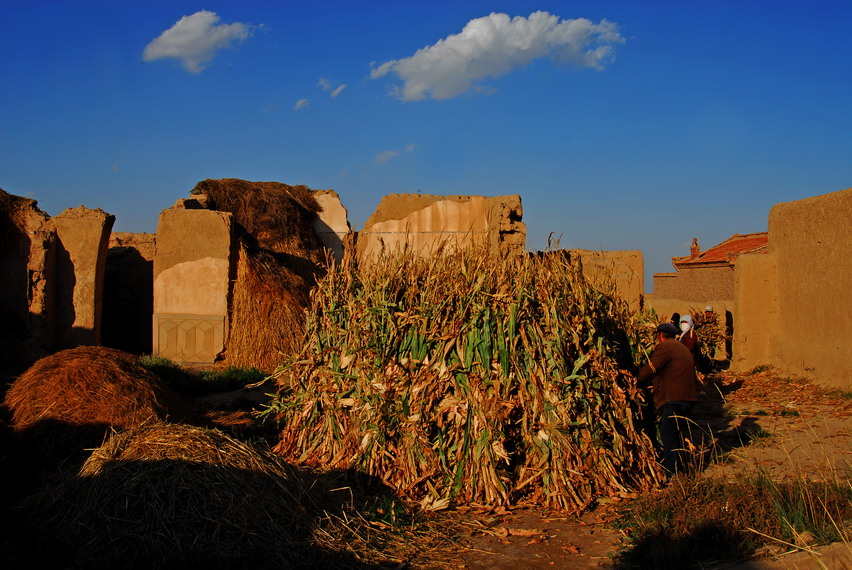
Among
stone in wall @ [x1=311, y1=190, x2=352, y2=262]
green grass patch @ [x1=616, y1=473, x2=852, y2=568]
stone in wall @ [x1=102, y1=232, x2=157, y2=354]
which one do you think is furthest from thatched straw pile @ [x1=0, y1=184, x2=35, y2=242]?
green grass patch @ [x1=616, y1=473, x2=852, y2=568]

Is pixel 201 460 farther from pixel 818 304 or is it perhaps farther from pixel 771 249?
pixel 771 249

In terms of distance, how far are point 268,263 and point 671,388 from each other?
9034 mm

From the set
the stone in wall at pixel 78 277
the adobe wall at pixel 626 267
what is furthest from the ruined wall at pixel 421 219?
the stone in wall at pixel 78 277

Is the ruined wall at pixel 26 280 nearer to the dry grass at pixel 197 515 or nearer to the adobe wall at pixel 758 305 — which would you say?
the dry grass at pixel 197 515

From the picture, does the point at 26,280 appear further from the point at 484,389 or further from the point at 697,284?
the point at 697,284

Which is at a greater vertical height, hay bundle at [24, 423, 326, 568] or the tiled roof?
the tiled roof

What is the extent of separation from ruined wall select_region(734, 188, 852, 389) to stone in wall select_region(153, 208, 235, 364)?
8.96 metres

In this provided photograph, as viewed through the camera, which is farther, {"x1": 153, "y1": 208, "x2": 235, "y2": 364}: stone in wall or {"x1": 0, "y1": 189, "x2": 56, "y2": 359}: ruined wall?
{"x1": 153, "y1": 208, "x2": 235, "y2": 364}: stone in wall

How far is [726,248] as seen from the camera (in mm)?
27938

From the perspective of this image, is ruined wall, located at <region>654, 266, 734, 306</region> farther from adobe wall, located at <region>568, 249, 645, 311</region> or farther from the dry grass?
the dry grass

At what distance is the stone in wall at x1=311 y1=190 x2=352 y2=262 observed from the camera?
17.6 m

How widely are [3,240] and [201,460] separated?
7.69 metres

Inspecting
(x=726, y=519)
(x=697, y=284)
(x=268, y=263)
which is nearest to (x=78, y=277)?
(x=268, y=263)

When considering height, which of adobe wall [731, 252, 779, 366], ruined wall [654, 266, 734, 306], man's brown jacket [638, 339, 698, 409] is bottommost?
man's brown jacket [638, 339, 698, 409]
